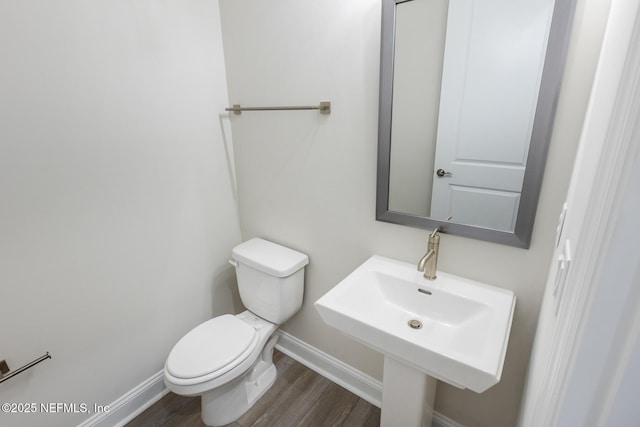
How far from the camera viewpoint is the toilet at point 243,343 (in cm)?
135

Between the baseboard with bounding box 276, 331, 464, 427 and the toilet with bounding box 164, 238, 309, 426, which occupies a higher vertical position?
the toilet with bounding box 164, 238, 309, 426

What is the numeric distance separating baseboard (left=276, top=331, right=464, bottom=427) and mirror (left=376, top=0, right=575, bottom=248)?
0.94m

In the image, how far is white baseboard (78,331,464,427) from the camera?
58.8 inches

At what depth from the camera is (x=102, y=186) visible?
4.37 feet

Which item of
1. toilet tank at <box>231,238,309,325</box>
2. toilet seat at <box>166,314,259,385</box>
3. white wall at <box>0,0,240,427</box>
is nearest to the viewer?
white wall at <box>0,0,240,427</box>

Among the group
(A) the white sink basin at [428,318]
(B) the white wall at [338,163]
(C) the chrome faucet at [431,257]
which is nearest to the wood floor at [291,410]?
(B) the white wall at [338,163]

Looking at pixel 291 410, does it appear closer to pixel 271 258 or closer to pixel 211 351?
pixel 211 351

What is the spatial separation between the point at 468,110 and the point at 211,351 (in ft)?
4.86

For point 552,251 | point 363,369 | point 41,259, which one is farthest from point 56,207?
point 552,251

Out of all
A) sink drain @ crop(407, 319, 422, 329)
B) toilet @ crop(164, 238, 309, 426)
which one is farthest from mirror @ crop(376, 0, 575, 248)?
toilet @ crop(164, 238, 309, 426)

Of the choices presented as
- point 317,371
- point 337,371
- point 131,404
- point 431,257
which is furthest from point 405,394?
point 131,404

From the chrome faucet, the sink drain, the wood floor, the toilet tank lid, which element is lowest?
the wood floor

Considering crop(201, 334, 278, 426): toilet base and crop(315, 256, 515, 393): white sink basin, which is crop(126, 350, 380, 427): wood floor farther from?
crop(315, 256, 515, 393): white sink basin

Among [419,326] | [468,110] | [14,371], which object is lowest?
[14,371]
